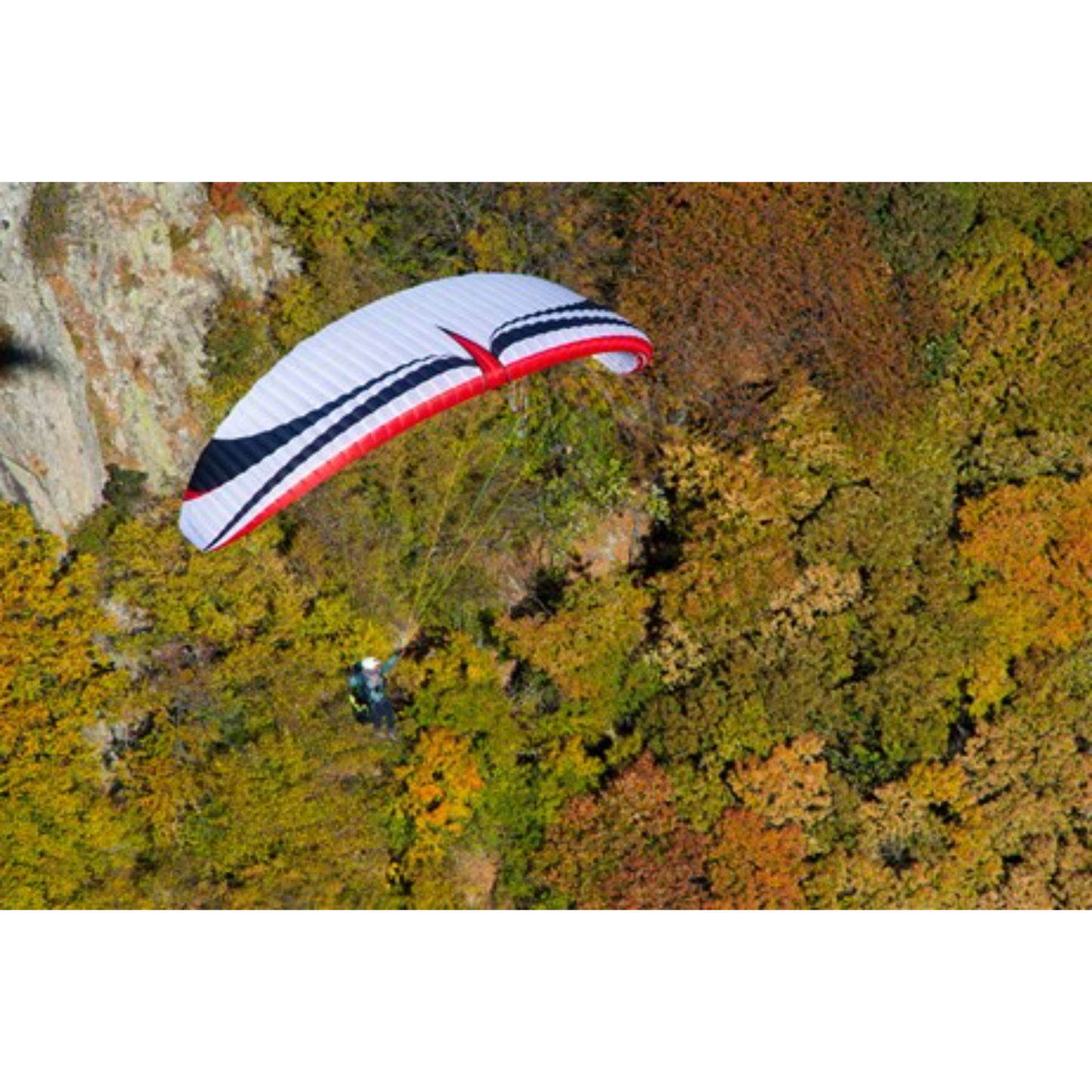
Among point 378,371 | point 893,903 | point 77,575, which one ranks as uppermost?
point 378,371

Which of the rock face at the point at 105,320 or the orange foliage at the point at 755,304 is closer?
the rock face at the point at 105,320

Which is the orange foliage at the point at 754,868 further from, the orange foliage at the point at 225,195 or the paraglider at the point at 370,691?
the orange foliage at the point at 225,195

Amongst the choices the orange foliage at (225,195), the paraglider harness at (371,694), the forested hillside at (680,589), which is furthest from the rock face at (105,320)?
the paraglider harness at (371,694)

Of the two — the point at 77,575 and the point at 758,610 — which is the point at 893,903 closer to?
the point at 758,610

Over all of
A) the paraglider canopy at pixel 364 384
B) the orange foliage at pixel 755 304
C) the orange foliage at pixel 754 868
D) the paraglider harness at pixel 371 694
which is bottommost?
the orange foliage at pixel 754 868

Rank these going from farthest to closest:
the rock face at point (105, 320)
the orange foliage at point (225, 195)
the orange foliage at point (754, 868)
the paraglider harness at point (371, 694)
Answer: the orange foliage at point (225, 195) → the orange foliage at point (754, 868) → the rock face at point (105, 320) → the paraglider harness at point (371, 694)

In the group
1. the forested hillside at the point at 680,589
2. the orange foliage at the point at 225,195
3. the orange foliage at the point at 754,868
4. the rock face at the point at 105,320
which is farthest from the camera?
the orange foliage at the point at 225,195

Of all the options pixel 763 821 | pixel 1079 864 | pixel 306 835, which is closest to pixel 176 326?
pixel 306 835
